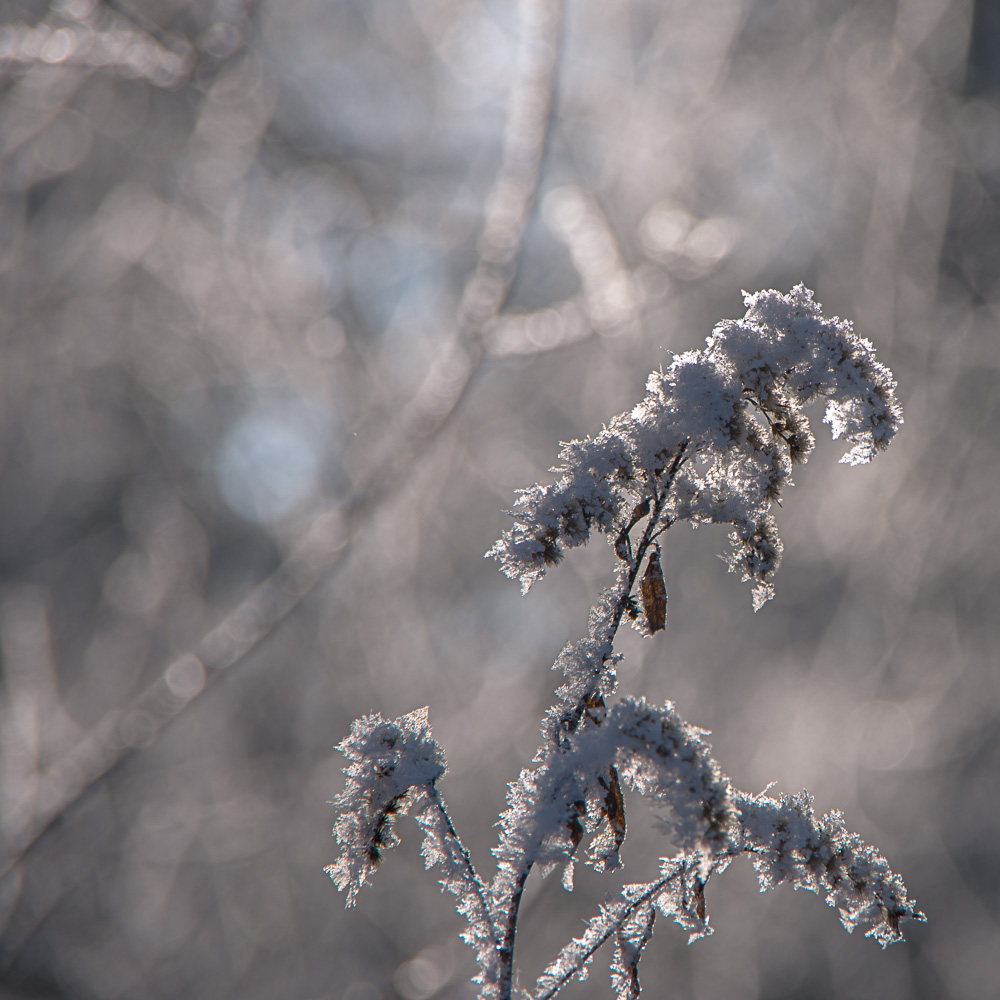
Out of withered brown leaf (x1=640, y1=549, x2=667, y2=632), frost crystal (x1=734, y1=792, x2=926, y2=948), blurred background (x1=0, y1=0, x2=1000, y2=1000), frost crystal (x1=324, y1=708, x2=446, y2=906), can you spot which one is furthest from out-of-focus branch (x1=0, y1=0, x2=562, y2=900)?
frost crystal (x1=734, y1=792, x2=926, y2=948)

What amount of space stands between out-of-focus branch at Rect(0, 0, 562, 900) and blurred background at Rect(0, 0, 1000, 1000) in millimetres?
29

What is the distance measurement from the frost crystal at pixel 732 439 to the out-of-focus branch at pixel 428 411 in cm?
391

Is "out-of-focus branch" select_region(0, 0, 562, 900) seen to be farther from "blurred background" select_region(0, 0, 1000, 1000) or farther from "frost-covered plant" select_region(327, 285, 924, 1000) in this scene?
"frost-covered plant" select_region(327, 285, 924, 1000)

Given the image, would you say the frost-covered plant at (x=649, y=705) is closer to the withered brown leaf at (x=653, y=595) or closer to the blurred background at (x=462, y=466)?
the withered brown leaf at (x=653, y=595)

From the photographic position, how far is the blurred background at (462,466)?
4805mm

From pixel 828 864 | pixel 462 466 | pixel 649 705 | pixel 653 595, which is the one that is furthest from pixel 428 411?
pixel 828 864

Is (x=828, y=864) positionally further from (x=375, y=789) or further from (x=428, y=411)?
(x=428, y=411)

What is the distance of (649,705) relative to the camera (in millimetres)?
1042

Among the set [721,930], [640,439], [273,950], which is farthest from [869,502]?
[273,950]

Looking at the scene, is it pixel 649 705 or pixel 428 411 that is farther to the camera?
pixel 428 411

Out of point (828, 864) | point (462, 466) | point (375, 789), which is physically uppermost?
point (462, 466)

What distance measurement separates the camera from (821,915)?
5.45 meters

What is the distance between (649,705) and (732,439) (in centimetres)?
43

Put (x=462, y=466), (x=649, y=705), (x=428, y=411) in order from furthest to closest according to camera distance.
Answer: (x=462, y=466), (x=428, y=411), (x=649, y=705)
